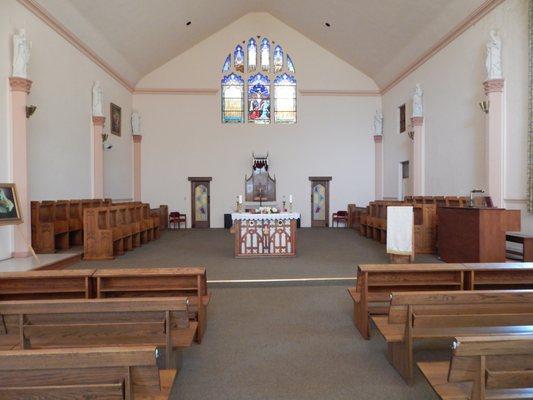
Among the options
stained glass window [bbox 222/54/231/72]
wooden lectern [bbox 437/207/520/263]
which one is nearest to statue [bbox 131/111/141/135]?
stained glass window [bbox 222/54/231/72]

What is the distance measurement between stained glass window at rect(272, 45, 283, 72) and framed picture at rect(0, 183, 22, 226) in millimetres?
9433

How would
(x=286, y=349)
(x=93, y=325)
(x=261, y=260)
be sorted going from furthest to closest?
(x=261, y=260) < (x=286, y=349) < (x=93, y=325)

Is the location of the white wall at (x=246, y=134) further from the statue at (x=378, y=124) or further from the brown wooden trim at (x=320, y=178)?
the statue at (x=378, y=124)

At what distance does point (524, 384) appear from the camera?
141 cm

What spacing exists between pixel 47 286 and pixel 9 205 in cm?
313

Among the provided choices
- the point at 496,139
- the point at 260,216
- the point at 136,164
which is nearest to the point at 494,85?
the point at 496,139

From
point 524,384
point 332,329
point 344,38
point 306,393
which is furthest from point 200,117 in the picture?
point 524,384

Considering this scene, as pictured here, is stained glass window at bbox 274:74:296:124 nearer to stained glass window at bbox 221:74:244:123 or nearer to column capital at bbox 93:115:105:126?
stained glass window at bbox 221:74:244:123

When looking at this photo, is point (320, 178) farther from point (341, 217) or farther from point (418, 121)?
point (418, 121)

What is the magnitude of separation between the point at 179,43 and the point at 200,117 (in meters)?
2.39

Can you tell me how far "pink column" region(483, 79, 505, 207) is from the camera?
20.7 ft

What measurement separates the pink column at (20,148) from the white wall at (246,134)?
6.35 meters

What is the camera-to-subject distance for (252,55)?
496 inches

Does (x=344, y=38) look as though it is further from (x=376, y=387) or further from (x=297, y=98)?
(x=376, y=387)
